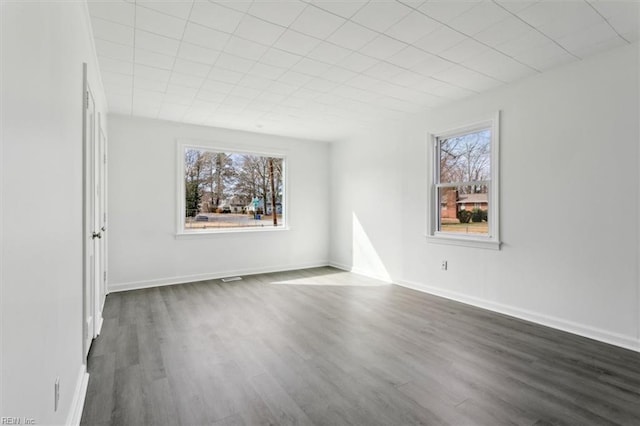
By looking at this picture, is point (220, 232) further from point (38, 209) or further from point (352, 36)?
point (38, 209)

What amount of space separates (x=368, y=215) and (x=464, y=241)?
1.91m

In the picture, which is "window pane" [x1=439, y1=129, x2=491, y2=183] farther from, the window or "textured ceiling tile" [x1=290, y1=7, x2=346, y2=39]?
the window

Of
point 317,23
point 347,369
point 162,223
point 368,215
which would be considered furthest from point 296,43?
point 162,223

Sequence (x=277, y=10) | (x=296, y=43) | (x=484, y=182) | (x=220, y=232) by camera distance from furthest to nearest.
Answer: (x=220, y=232)
(x=484, y=182)
(x=296, y=43)
(x=277, y=10)

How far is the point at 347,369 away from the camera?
251 centimetres

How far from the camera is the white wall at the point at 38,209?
0.88 m

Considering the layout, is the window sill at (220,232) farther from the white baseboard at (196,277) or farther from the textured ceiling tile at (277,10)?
the textured ceiling tile at (277,10)

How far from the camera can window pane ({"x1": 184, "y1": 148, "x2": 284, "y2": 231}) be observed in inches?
215

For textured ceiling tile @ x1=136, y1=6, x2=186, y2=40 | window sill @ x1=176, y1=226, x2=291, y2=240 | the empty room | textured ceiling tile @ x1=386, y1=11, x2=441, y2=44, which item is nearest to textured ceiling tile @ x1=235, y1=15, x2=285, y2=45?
the empty room

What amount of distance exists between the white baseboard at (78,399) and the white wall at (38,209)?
1.8 inches

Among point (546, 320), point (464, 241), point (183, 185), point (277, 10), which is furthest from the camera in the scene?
point (183, 185)

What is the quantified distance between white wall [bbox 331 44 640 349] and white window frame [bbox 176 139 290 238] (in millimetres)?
2684

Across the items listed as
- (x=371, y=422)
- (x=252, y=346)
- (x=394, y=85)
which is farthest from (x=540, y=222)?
(x=252, y=346)

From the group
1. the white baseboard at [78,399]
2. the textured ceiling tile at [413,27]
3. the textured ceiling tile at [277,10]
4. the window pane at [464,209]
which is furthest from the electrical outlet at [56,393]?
the window pane at [464,209]
